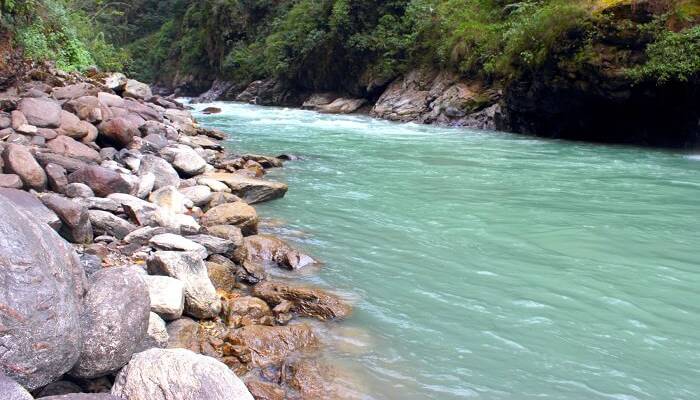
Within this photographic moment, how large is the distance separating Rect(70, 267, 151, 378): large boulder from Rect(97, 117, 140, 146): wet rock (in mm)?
6162

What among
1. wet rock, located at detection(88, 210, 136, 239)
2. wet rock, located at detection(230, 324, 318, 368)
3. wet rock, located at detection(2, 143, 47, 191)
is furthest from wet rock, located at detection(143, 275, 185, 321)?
wet rock, located at detection(2, 143, 47, 191)

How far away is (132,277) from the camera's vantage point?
3367 millimetres

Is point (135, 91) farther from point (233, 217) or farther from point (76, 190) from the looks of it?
point (233, 217)

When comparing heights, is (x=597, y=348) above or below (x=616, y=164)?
below

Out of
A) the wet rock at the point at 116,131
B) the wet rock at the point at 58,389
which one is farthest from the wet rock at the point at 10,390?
the wet rock at the point at 116,131

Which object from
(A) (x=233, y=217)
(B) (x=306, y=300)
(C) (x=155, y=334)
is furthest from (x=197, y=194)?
(C) (x=155, y=334)

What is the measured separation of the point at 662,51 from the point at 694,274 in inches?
390

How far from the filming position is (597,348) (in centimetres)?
402

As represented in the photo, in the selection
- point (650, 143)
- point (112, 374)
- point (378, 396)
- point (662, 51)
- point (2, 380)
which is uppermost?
point (662, 51)

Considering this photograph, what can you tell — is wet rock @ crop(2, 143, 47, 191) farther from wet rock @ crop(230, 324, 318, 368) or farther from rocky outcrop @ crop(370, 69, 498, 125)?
rocky outcrop @ crop(370, 69, 498, 125)

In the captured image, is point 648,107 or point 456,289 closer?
point 456,289

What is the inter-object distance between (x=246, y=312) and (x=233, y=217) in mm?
2039

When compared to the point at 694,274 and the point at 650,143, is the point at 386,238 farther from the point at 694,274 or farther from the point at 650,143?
the point at 650,143

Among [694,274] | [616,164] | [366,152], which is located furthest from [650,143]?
[694,274]
